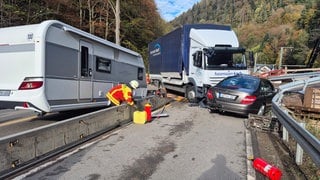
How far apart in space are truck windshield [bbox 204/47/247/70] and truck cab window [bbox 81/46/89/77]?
6.50 meters

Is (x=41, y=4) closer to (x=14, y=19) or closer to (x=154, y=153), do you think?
(x=14, y=19)

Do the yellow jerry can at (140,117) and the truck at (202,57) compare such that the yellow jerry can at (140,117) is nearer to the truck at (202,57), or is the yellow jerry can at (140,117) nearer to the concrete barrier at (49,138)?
the concrete barrier at (49,138)

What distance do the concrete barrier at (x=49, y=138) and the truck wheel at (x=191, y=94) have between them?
7.75m

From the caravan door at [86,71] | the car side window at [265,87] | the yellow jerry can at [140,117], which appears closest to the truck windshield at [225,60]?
the car side window at [265,87]

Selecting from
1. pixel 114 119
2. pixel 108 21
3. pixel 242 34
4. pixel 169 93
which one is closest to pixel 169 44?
pixel 169 93

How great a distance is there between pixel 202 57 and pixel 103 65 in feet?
17.5

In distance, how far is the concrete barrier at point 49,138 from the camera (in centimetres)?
576

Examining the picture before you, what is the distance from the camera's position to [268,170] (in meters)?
5.86

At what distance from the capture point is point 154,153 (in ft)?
24.5

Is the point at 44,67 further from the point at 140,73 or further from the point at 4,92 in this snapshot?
the point at 140,73

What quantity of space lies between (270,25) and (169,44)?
128 metres

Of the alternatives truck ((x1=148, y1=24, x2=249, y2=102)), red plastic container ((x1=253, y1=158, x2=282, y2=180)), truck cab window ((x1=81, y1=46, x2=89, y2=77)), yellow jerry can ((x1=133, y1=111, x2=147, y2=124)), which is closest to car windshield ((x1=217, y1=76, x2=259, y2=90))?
truck ((x1=148, y1=24, x2=249, y2=102))

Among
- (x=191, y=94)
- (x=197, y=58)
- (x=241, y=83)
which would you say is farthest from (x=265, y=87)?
(x=191, y=94)

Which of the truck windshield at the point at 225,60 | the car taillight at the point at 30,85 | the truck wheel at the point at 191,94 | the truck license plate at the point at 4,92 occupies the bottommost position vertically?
the truck wheel at the point at 191,94
